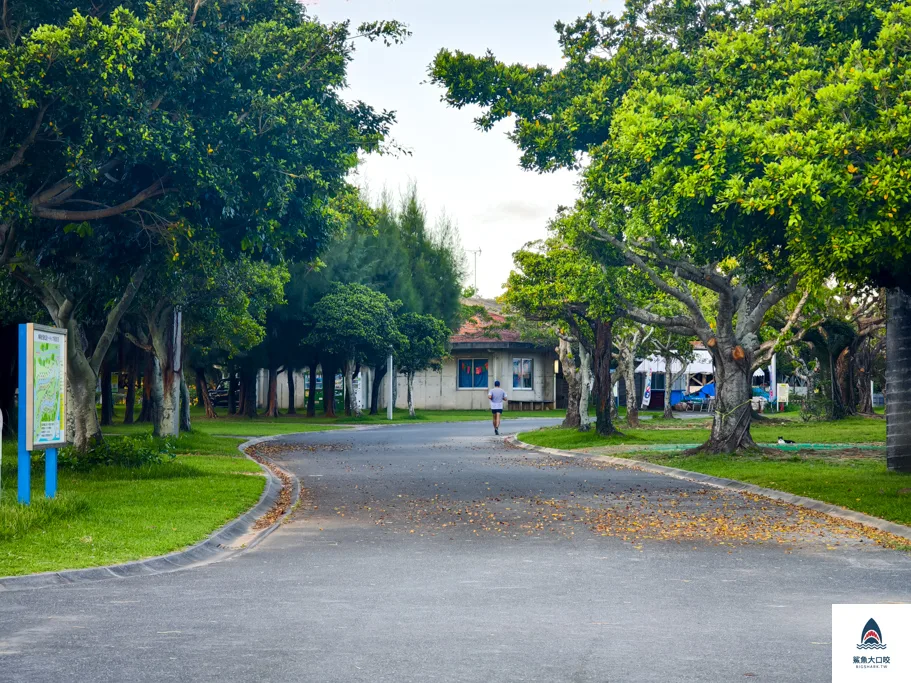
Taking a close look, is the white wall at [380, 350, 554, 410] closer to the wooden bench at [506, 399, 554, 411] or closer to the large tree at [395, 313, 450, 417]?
the wooden bench at [506, 399, 554, 411]

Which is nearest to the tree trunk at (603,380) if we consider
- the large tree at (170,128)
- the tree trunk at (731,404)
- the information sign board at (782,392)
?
the tree trunk at (731,404)

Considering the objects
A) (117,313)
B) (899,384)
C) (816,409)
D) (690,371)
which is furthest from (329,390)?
(899,384)

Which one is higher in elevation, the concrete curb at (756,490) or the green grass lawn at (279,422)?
the concrete curb at (756,490)

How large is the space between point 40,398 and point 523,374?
6106 centimetres

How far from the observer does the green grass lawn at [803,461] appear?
17.3 meters

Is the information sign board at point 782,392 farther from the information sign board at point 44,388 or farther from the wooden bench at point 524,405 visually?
the information sign board at point 44,388

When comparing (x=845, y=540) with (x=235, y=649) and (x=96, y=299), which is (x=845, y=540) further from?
(x=96, y=299)

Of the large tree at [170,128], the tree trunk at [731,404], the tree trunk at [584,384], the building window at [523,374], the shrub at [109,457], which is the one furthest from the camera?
the building window at [523,374]

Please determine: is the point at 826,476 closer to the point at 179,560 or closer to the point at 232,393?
the point at 179,560

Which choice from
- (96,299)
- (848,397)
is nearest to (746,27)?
(96,299)

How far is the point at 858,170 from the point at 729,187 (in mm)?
2010

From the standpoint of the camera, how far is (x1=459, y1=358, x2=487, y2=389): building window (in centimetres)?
7506

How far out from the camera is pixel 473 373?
247 feet

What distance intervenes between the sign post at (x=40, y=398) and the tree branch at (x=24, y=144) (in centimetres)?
279
